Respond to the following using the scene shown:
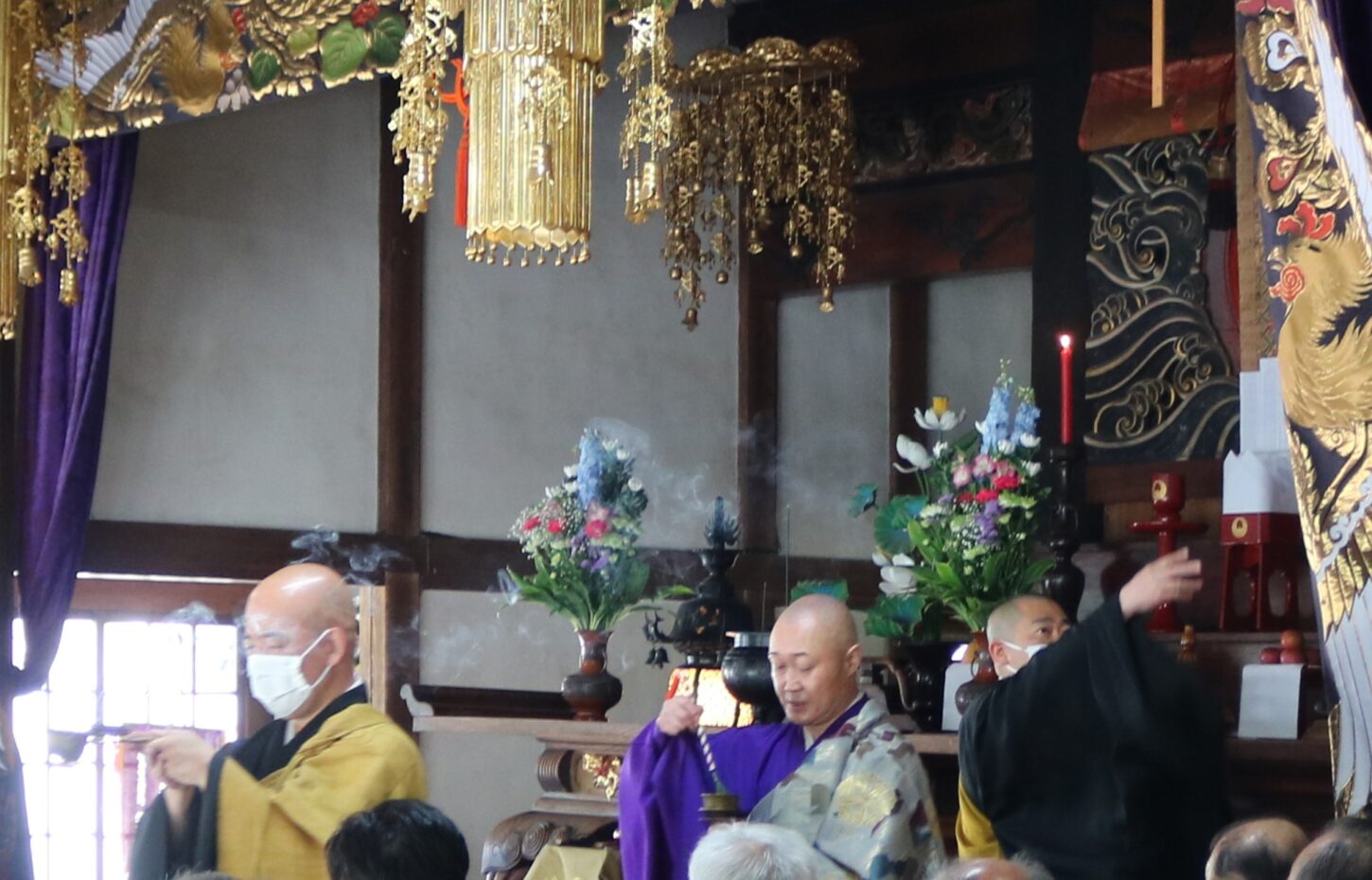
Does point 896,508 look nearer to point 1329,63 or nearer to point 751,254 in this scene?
point 1329,63

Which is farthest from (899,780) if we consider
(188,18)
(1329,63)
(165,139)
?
(165,139)

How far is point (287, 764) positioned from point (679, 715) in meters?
0.76

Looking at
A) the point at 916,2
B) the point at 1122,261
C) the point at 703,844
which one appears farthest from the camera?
the point at 916,2

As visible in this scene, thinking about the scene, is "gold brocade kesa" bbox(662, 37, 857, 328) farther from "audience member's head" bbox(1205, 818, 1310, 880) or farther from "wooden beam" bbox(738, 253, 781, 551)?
"audience member's head" bbox(1205, 818, 1310, 880)

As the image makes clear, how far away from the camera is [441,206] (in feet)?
26.0

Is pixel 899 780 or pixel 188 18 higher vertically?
pixel 188 18

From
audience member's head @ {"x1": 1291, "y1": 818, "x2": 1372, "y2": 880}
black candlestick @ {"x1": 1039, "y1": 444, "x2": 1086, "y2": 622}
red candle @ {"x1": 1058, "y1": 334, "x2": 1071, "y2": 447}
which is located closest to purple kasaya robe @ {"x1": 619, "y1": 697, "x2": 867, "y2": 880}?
black candlestick @ {"x1": 1039, "y1": 444, "x2": 1086, "y2": 622}

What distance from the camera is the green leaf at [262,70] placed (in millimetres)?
5773

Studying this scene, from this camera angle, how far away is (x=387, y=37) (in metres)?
5.56

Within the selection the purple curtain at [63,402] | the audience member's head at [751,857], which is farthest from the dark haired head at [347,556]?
the audience member's head at [751,857]

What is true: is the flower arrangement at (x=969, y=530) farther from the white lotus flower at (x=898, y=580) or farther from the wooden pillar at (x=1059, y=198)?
the wooden pillar at (x=1059, y=198)

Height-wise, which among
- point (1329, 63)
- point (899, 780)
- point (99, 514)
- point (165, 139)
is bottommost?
point (899, 780)

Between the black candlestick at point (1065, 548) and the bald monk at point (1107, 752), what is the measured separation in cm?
78

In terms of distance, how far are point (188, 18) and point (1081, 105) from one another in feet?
10.1
